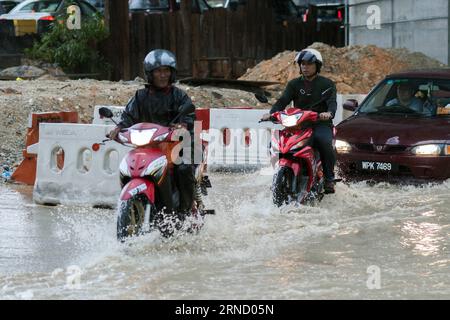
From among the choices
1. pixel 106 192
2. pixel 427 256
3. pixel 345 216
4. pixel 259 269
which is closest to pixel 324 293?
pixel 259 269

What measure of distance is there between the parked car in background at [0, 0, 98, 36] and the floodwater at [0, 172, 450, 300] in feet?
51.1

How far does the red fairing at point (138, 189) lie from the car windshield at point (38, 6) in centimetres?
2155

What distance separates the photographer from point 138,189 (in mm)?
9094

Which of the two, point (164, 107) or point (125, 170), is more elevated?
point (164, 107)

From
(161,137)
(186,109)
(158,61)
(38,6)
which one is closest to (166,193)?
(161,137)

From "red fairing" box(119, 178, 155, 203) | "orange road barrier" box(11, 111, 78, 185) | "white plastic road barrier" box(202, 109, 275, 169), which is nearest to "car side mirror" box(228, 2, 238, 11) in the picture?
"white plastic road barrier" box(202, 109, 275, 169)

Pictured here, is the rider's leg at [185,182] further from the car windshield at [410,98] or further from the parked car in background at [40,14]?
the parked car in background at [40,14]

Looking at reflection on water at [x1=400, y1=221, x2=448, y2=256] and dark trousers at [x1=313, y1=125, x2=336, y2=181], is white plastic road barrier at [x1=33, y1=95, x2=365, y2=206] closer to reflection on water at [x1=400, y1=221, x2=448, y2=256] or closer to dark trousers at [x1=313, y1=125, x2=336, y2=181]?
dark trousers at [x1=313, y1=125, x2=336, y2=181]

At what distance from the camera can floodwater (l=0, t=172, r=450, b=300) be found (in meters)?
8.28

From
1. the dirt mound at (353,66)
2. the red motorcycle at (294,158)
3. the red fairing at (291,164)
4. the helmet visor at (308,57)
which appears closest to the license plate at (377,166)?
the red motorcycle at (294,158)

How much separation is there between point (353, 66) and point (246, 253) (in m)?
15.9

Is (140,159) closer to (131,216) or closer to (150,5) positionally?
(131,216)

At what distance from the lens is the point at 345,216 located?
11961 millimetres

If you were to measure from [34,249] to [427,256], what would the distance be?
135 inches
